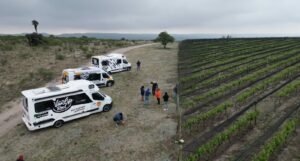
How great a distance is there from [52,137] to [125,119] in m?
5.08

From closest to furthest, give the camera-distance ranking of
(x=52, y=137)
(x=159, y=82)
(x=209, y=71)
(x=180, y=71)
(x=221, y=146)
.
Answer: (x=221, y=146) < (x=52, y=137) < (x=159, y=82) < (x=209, y=71) < (x=180, y=71)

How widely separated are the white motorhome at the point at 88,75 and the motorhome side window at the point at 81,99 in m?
6.23

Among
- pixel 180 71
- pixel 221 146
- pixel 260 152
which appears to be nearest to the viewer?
pixel 260 152

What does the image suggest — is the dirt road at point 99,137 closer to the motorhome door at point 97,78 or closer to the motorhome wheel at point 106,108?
the motorhome wheel at point 106,108

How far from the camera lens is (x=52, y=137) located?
49.4 feet

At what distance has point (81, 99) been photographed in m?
17.2

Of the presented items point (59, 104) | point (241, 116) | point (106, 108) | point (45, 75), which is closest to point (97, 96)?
point (106, 108)

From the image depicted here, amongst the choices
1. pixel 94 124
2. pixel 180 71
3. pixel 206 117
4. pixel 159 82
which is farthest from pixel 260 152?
pixel 180 71

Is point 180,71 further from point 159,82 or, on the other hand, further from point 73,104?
point 73,104

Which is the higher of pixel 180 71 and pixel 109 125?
pixel 180 71

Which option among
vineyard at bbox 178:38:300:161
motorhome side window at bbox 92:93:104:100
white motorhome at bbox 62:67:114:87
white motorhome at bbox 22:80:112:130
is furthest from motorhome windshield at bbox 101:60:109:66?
motorhome side window at bbox 92:93:104:100

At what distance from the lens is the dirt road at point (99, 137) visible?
1302 cm

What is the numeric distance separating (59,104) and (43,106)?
1.04 meters

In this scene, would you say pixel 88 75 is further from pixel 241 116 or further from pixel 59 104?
pixel 241 116
